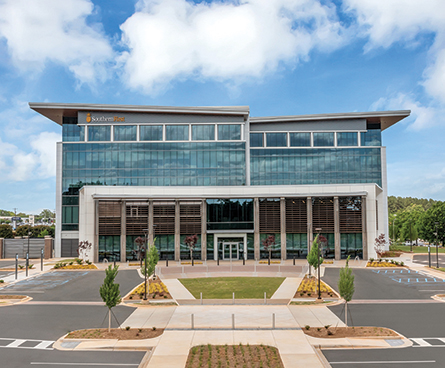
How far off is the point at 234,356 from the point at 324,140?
62113 mm

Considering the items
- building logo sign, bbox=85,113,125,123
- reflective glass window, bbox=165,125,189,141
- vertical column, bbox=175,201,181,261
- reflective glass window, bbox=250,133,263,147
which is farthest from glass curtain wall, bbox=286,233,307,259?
building logo sign, bbox=85,113,125,123

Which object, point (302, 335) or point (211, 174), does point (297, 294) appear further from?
point (211, 174)

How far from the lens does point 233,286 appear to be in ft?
112

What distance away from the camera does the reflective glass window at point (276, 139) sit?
243ft

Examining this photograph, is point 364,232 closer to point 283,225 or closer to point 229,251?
point 283,225

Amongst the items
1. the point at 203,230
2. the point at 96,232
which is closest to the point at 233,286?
the point at 203,230

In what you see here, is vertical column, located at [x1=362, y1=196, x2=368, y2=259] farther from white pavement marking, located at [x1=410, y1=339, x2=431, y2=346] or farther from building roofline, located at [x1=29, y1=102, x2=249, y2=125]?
white pavement marking, located at [x1=410, y1=339, x2=431, y2=346]

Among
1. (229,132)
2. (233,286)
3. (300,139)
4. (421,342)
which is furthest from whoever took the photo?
(300,139)

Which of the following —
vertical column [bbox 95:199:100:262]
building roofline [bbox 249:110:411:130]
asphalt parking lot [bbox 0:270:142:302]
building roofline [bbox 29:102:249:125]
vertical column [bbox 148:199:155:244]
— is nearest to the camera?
asphalt parking lot [bbox 0:270:142:302]

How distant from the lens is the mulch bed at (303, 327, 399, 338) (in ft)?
63.9

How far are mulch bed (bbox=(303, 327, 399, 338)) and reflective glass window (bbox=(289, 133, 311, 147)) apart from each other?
55.8 metres

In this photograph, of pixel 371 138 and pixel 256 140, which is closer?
pixel 371 138

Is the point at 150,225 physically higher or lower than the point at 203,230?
higher

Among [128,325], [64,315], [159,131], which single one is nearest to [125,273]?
[64,315]
